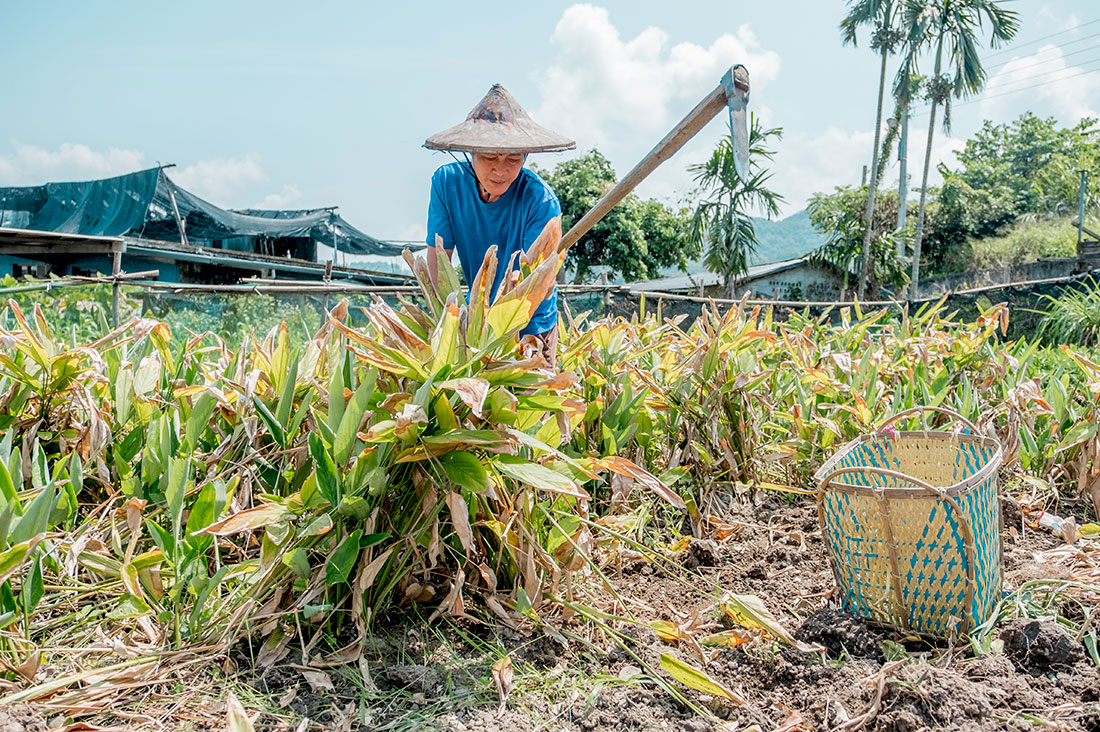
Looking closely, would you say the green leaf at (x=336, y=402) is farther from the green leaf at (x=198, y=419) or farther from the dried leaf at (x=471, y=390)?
the green leaf at (x=198, y=419)

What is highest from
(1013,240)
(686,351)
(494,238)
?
(1013,240)

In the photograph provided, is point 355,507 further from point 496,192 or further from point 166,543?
point 496,192

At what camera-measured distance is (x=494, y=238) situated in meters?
2.77

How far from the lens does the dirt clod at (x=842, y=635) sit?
1847mm

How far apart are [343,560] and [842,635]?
119 centimetres

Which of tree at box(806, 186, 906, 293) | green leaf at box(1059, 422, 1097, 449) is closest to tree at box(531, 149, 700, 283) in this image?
tree at box(806, 186, 906, 293)

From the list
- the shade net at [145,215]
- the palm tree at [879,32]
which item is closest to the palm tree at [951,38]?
the palm tree at [879,32]

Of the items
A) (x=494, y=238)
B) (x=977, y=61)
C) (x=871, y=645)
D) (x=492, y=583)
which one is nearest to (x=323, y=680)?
(x=492, y=583)

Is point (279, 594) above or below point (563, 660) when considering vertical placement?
above

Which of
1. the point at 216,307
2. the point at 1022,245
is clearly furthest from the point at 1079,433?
the point at 1022,245

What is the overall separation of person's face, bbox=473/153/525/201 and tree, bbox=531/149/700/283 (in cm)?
2652

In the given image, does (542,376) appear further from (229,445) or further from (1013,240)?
(1013,240)

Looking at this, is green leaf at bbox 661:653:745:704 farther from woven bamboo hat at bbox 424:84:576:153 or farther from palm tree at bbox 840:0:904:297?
palm tree at bbox 840:0:904:297

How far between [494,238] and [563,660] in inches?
60.0
